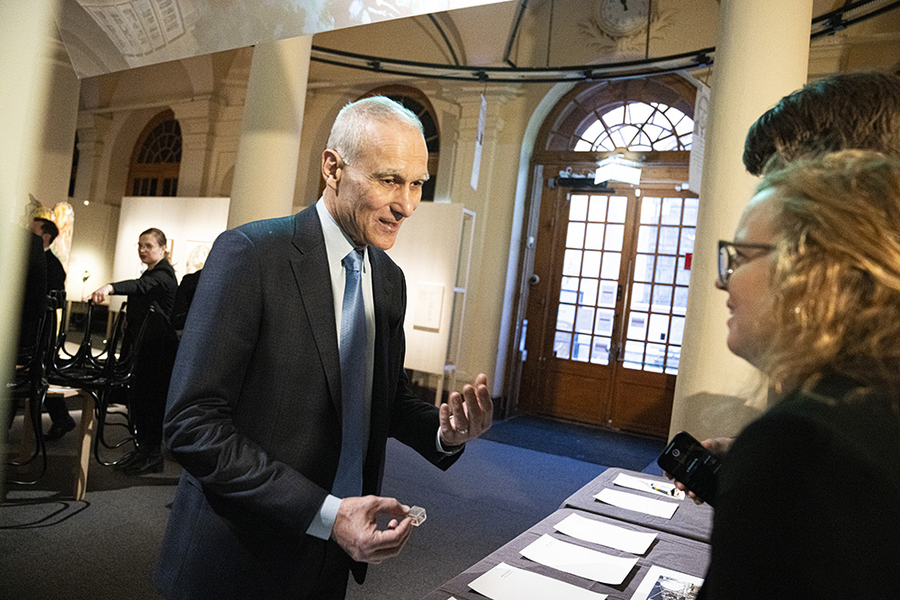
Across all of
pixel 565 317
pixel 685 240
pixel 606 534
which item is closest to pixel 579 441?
pixel 565 317

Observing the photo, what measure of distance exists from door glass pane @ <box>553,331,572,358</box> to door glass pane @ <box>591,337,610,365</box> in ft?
1.12

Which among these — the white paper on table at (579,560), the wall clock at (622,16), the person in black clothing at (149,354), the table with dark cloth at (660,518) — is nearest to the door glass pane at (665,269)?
the wall clock at (622,16)

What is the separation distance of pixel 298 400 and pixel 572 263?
7.46m

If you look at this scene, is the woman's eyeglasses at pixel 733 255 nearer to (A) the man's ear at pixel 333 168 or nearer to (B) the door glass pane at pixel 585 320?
(A) the man's ear at pixel 333 168

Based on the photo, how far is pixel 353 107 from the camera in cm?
151

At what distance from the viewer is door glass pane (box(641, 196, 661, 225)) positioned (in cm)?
804

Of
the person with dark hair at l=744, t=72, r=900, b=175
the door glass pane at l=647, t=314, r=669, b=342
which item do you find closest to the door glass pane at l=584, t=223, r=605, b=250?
the door glass pane at l=647, t=314, r=669, b=342

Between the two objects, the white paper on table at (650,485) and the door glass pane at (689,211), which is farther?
the door glass pane at (689,211)

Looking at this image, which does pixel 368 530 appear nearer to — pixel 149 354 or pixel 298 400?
pixel 298 400

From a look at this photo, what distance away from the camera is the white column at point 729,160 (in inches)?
122

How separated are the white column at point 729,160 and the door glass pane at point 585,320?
5.08 metres

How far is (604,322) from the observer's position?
8297 mm

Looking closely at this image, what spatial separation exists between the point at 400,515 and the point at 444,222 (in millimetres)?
6675

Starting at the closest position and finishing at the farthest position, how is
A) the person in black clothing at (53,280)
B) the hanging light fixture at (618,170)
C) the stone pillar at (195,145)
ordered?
1. the person in black clothing at (53,280)
2. the hanging light fixture at (618,170)
3. the stone pillar at (195,145)
